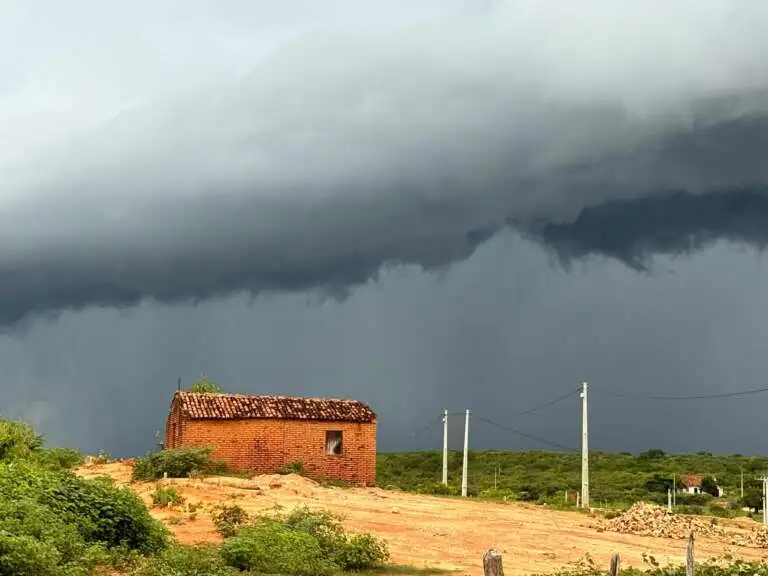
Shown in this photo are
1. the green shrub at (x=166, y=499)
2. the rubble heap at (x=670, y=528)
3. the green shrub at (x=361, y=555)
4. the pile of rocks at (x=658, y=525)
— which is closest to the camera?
the green shrub at (x=361, y=555)

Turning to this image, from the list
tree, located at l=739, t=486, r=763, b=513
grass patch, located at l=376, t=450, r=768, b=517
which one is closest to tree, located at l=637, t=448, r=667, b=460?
grass patch, located at l=376, t=450, r=768, b=517

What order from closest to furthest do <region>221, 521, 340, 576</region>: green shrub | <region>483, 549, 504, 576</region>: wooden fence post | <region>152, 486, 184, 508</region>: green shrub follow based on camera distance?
<region>483, 549, 504, 576</region>: wooden fence post → <region>221, 521, 340, 576</region>: green shrub → <region>152, 486, 184, 508</region>: green shrub

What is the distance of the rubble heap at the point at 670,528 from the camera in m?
27.3

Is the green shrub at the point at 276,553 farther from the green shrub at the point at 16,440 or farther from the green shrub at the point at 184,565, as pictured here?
the green shrub at the point at 16,440

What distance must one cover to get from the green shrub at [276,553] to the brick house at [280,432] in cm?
2307

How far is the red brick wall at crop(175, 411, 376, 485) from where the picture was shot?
40406 millimetres

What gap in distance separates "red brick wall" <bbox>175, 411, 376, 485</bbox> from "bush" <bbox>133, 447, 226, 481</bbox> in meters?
2.36

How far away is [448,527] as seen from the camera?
2627cm

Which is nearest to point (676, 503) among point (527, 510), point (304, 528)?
point (527, 510)

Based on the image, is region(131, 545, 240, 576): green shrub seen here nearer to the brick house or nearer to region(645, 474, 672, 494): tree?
the brick house

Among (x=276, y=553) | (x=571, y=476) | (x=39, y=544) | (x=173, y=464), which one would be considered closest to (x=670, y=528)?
(x=276, y=553)

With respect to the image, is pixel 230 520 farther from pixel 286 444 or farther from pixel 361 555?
pixel 286 444

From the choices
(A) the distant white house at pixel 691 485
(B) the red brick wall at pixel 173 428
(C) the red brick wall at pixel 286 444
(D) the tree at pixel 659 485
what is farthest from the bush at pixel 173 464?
(A) the distant white house at pixel 691 485

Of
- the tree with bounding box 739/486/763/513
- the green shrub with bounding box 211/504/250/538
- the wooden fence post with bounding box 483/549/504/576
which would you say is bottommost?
the tree with bounding box 739/486/763/513
